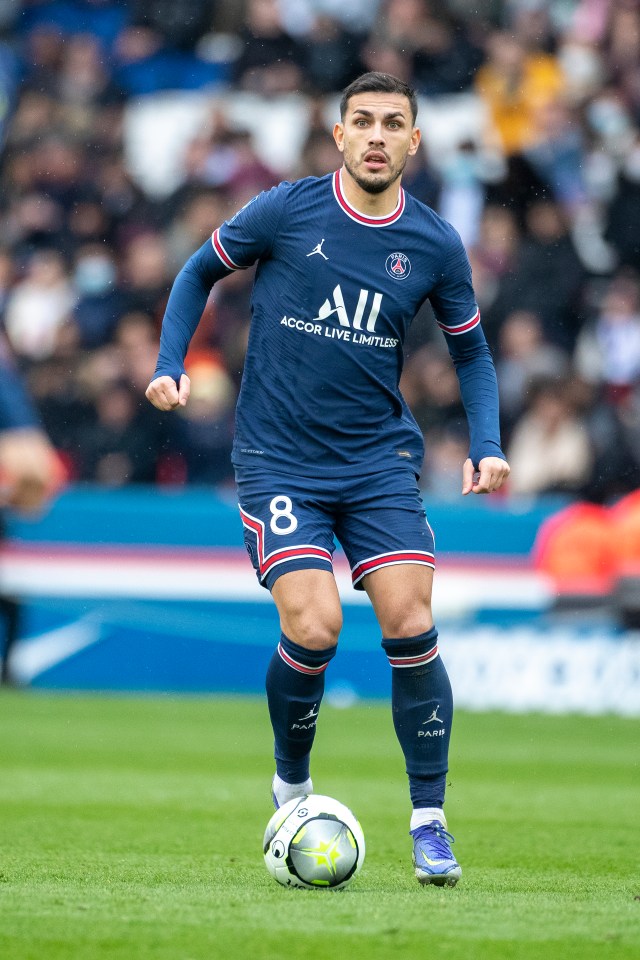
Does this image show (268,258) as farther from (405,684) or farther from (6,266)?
(6,266)

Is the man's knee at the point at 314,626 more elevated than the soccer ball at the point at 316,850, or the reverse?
the man's knee at the point at 314,626

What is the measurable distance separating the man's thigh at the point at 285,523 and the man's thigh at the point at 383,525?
8 cm

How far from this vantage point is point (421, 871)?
517 cm

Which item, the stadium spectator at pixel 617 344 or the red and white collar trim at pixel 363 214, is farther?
the stadium spectator at pixel 617 344

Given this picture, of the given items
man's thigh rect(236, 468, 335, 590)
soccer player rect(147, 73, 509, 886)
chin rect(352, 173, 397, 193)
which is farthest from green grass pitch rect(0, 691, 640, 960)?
chin rect(352, 173, 397, 193)

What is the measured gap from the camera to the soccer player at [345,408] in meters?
5.44

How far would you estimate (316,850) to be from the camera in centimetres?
512

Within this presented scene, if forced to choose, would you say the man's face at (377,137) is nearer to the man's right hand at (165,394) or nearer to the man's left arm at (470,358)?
the man's left arm at (470,358)

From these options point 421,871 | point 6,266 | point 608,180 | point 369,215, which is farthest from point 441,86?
point 421,871

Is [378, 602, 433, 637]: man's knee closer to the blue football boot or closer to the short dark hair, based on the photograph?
the blue football boot

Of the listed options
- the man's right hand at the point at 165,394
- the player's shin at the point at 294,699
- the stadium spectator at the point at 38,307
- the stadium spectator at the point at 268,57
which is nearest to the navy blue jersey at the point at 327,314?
the man's right hand at the point at 165,394

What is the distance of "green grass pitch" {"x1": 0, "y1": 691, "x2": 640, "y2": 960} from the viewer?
13.3 ft

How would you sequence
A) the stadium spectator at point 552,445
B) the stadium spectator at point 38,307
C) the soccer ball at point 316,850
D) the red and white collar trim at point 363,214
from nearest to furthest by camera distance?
the soccer ball at point 316,850
the red and white collar trim at point 363,214
the stadium spectator at point 552,445
the stadium spectator at point 38,307

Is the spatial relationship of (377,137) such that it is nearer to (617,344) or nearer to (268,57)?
(617,344)
